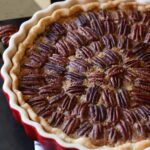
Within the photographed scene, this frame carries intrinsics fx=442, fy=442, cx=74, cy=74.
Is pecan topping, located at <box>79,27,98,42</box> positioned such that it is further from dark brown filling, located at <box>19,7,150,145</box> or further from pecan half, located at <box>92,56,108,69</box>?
pecan half, located at <box>92,56,108,69</box>

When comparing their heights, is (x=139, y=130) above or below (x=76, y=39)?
below

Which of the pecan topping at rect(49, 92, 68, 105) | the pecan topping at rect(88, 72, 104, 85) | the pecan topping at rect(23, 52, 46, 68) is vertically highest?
the pecan topping at rect(23, 52, 46, 68)

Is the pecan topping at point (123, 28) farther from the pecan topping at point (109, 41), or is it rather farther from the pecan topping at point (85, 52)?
the pecan topping at point (85, 52)

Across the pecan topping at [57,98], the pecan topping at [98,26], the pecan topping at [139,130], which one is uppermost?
the pecan topping at [98,26]

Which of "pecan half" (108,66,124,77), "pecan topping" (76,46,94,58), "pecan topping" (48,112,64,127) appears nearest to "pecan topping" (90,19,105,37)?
"pecan topping" (76,46,94,58)

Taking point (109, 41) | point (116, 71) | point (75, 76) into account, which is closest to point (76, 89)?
point (75, 76)

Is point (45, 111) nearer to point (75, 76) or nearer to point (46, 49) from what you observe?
point (75, 76)

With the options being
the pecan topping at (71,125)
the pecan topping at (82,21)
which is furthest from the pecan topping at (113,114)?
the pecan topping at (82,21)
